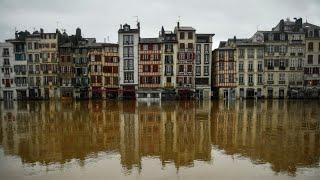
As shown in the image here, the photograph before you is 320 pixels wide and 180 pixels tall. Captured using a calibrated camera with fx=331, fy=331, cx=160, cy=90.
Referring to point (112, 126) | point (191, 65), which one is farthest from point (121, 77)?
point (112, 126)

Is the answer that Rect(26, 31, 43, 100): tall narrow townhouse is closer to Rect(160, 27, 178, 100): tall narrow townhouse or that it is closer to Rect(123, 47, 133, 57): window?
Rect(123, 47, 133, 57): window

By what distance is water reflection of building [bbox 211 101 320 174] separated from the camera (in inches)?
743

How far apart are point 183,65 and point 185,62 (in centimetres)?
76

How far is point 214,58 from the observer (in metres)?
74.0

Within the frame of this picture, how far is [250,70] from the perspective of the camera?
233ft

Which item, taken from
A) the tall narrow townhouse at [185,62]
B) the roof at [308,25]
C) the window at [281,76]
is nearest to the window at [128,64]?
the tall narrow townhouse at [185,62]

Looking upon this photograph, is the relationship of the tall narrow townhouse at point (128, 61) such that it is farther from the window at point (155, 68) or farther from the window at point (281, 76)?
the window at point (281, 76)

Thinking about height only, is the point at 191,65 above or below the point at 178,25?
below

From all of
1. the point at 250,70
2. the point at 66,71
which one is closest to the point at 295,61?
the point at 250,70

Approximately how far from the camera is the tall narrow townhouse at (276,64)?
231ft

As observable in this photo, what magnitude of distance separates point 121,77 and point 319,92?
4211cm

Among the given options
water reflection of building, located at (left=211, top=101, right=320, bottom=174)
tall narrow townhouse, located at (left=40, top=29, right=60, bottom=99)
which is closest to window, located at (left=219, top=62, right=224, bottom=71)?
water reflection of building, located at (left=211, top=101, right=320, bottom=174)

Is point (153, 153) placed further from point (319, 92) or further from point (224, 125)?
point (319, 92)

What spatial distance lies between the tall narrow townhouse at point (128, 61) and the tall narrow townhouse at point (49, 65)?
1477 centimetres
